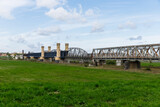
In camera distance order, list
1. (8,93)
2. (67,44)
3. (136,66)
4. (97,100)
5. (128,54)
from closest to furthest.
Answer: (97,100) < (8,93) < (136,66) < (128,54) < (67,44)

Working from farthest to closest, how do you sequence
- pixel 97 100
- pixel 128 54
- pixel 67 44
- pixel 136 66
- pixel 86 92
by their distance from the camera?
pixel 67 44 < pixel 128 54 < pixel 136 66 < pixel 86 92 < pixel 97 100

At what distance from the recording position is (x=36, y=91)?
33.4 ft

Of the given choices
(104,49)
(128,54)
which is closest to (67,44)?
(104,49)

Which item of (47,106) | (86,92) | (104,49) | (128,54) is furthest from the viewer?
(104,49)

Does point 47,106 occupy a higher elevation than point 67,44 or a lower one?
lower

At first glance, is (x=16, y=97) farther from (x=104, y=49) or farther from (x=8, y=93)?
(x=104, y=49)

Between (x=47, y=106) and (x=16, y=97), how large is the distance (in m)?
2.12

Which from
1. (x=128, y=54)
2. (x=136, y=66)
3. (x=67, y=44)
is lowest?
(x=136, y=66)

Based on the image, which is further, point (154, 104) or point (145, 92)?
point (145, 92)

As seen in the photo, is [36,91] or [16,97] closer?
[16,97]

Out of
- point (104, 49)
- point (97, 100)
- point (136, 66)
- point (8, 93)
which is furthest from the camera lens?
point (104, 49)

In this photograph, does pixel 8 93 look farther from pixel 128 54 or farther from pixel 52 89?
pixel 128 54

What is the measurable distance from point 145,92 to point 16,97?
7.69 m

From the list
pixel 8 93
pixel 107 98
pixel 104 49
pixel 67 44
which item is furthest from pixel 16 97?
pixel 67 44
